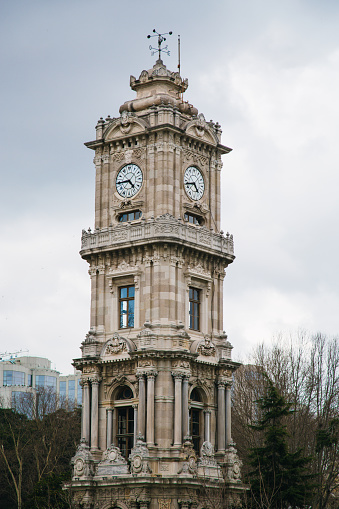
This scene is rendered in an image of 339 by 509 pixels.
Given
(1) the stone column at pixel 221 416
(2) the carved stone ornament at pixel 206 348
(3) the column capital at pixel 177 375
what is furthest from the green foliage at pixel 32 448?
(3) the column capital at pixel 177 375

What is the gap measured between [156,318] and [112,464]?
833 centimetres

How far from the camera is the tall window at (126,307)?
5788cm

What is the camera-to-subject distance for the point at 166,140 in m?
58.6

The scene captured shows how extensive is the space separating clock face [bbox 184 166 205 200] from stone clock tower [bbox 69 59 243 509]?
0.07 meters

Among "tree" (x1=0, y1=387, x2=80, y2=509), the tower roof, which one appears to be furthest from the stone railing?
"tree" (x1=0, y1=387, x2=80, y2=509)

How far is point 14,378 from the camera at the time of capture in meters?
151

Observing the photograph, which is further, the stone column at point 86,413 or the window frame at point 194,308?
the window frame at point 194,308

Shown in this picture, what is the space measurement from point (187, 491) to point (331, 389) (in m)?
17.4

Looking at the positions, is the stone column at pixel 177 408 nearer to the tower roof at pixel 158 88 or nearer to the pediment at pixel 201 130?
the pediment at pixel 201 130

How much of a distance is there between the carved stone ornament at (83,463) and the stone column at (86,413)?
0.76 m

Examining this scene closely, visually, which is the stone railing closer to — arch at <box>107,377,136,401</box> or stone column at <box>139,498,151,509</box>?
arch at <box>107,377,136,401</box>

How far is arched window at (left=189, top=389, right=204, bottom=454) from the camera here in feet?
188

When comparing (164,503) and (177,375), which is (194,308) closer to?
(177,375)

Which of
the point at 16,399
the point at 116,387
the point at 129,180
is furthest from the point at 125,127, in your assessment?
the point at 16,399
